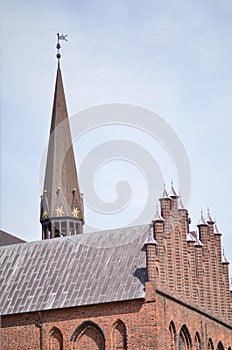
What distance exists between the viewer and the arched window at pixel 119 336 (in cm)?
3900

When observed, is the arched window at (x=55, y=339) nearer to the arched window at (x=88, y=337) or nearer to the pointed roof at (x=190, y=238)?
the arched window at (x=88, y=337)

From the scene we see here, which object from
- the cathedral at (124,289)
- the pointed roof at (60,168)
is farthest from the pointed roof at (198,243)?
the pointed roof at (60,168)

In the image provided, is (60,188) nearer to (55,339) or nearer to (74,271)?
(74,271)

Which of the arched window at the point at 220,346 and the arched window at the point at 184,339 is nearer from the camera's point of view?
the arched window at the point at 184,339

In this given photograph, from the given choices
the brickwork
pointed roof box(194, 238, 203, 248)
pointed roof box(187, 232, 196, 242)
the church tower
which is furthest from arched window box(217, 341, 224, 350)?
the church tower

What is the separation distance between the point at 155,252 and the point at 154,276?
44.7 inches

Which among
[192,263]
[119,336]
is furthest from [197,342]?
[119,336]

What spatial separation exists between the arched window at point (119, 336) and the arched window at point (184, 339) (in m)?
2.68

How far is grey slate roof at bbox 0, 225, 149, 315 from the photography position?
132 ft

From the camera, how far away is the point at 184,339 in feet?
133

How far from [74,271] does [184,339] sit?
19.7 feet

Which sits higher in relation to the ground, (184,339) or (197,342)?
(197,342)

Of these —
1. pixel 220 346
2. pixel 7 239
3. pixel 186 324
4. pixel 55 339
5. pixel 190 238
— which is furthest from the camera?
pixel 7 239

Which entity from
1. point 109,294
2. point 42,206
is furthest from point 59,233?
point 109,294
